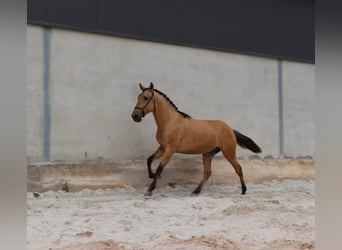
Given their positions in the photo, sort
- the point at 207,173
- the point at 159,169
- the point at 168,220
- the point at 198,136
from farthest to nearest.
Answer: the point at 207,173 < the point at 198,136 < the point at 159,169 < the point at 168,220

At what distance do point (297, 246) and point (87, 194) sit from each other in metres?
2.64

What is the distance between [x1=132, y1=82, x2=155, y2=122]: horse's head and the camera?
201 inches

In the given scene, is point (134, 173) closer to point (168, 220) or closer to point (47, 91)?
point (47, 91)

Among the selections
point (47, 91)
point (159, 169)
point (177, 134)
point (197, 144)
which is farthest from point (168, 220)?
point (47, 91)

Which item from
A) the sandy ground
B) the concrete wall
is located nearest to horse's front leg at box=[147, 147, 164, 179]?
the sandy ground

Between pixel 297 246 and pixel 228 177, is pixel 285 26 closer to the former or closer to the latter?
pixel 228 177

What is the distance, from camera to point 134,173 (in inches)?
219

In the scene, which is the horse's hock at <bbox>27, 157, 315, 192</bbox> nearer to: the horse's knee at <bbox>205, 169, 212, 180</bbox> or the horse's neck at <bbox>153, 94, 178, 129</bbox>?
the horse's knee at <bbox>205, 169, 212, 180</bbox>

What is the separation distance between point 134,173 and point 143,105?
0.93 metres

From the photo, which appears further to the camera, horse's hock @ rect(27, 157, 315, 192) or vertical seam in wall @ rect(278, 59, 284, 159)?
vertical seam in wall @ rect(278, 59, 284, 159)

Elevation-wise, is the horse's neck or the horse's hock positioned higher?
the horse's neck

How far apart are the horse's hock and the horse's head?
0.74m

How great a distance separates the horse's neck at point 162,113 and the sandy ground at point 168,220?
2.86 feet

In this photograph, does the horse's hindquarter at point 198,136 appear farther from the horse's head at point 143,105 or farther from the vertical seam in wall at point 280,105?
the vertical seam in wall at point 280,105
